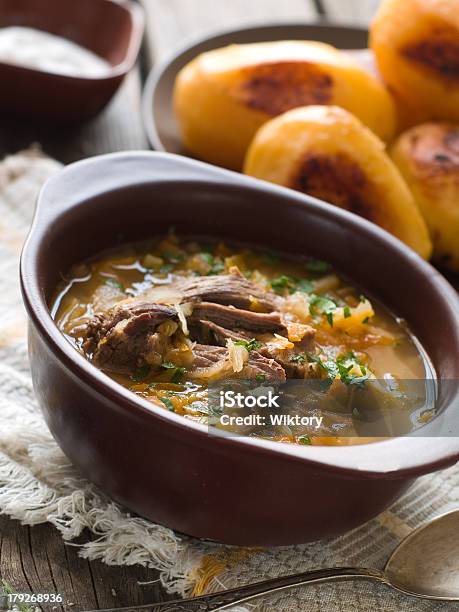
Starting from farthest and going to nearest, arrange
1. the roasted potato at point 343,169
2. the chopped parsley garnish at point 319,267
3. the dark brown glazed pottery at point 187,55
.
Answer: the dark brown glazed pottery at point 187,55 < the roasted potato at point 343,169 < the chopped parsley garnish at point 319,267

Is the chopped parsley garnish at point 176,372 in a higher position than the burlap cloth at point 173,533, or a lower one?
higher

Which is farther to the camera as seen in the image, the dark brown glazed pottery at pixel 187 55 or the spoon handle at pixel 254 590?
the dark brown glazed pottery at pixel 187 55

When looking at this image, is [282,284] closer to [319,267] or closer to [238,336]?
[319,267]

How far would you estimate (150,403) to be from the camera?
180 centimetres

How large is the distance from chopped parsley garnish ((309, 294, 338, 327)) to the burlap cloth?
49 cm

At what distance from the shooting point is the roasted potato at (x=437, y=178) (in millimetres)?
3062

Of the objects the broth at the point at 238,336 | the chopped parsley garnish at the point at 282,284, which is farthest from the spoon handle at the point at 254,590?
the chopped parsley garnish at the point at 282,284

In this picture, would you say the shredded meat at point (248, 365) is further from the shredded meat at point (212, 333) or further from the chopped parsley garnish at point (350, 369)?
the chopped parsley garnish at point (350, 369)

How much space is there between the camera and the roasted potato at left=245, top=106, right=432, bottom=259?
2.93m

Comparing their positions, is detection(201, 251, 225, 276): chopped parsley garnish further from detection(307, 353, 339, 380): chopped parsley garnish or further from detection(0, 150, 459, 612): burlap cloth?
detection(0, 150, 459, 612): burlap cloth

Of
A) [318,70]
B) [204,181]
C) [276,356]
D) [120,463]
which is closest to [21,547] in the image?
[120,463]

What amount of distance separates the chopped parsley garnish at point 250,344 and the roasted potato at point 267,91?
4.40 feet

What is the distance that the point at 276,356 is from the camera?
2145 millimetres

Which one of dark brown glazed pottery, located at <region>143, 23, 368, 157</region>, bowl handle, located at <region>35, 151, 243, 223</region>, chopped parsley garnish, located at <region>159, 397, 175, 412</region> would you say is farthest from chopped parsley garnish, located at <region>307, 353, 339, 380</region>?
dark brown glazed pottery, located at <region>143, 23, 368, 157</region>
